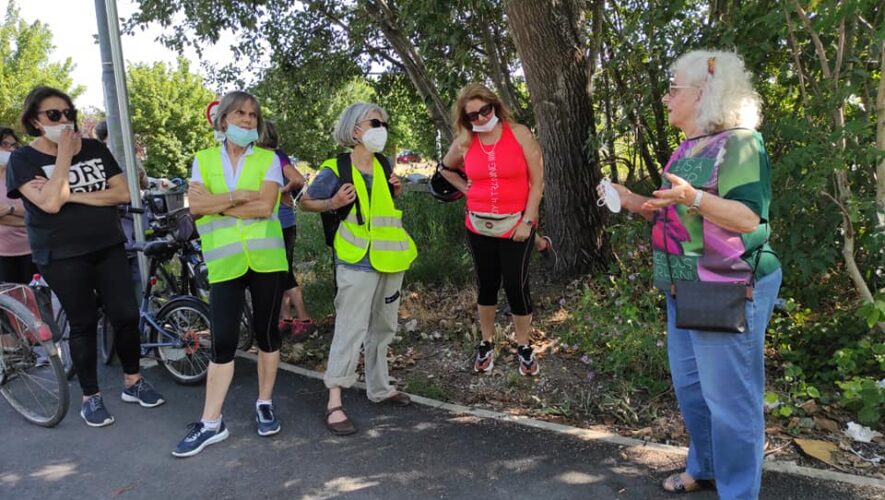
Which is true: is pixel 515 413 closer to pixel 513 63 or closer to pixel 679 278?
pixel 679 278

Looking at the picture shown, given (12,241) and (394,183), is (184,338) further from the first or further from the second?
(394,183)

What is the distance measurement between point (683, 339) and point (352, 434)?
203cm

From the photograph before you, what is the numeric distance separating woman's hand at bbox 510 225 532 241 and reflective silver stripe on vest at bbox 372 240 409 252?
29.8 inches

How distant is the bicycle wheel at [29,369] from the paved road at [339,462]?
125mm

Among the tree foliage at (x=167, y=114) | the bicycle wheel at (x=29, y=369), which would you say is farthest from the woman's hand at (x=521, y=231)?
the tree foliage at (x=167, y=114)

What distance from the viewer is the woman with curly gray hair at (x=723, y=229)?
7.54 ft

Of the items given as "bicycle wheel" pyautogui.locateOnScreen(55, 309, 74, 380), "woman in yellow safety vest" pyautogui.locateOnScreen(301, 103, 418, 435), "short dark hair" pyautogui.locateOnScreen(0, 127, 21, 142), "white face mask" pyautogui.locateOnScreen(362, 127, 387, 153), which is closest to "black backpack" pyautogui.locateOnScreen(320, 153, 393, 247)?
"woman in yellow safety vest" pyautogui.locateOnScreen(301, 103, 418, 435)

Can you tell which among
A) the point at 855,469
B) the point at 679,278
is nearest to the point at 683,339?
the point at 679,278

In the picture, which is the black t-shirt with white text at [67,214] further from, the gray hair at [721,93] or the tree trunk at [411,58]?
the tree trunk at [411,58]

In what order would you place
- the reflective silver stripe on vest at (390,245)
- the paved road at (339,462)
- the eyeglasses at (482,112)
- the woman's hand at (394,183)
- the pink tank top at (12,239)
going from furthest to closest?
the pink tank top at (12,239) → the eyeglasses at (482,112) → the woman's hand at (394,183) → the reflective silver stripe on vest at (390,245) → the paved road at (339,462)

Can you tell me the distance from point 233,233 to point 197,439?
1.21 meters

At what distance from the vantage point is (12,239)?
4.86m

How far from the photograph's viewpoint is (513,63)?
326 inches

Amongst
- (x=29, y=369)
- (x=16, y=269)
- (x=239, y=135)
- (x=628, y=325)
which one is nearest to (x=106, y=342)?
(x=29, y=369)
